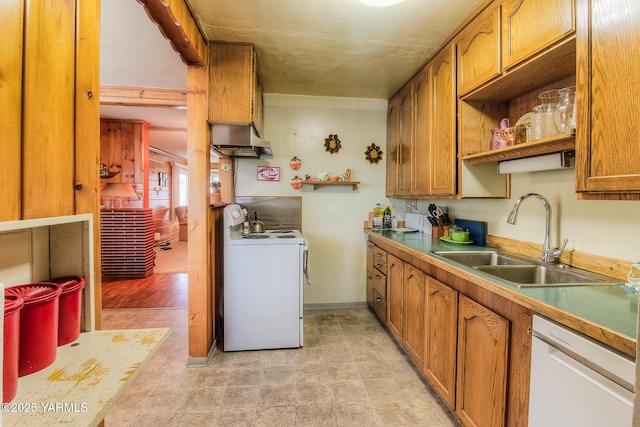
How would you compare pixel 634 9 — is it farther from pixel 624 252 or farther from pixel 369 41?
pixel 369 41

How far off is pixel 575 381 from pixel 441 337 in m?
0.82

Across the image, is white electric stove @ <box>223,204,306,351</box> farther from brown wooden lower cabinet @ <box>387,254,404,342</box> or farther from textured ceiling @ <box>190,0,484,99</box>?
textured ceiling @ <box>190,0,484,99</box>

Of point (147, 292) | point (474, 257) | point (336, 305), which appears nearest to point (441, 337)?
point (474, 257)

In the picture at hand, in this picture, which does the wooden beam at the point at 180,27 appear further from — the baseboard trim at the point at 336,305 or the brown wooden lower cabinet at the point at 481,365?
the baseboard trim at the point at 336,305

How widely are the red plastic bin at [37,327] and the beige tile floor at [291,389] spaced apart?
1.27 metres

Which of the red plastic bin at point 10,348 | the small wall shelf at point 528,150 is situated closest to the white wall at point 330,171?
the small wall shelf at point 528,150

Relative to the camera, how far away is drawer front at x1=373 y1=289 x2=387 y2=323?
2.76 meters

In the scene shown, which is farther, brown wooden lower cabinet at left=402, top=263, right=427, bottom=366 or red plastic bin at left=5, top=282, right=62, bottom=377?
brown wooden lower cabinet at left=402, top=263, right=427, bottom=366

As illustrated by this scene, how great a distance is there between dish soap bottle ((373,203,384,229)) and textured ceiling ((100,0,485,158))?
4.22 ft

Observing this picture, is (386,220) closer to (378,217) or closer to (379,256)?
(378,217)

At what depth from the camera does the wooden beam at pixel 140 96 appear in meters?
3.09

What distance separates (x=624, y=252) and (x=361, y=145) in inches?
96.4

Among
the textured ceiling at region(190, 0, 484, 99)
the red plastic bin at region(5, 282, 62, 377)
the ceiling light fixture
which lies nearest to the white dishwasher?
the red plastic bin at region(5, 282, 62, 377)

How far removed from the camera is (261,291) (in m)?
2.43
